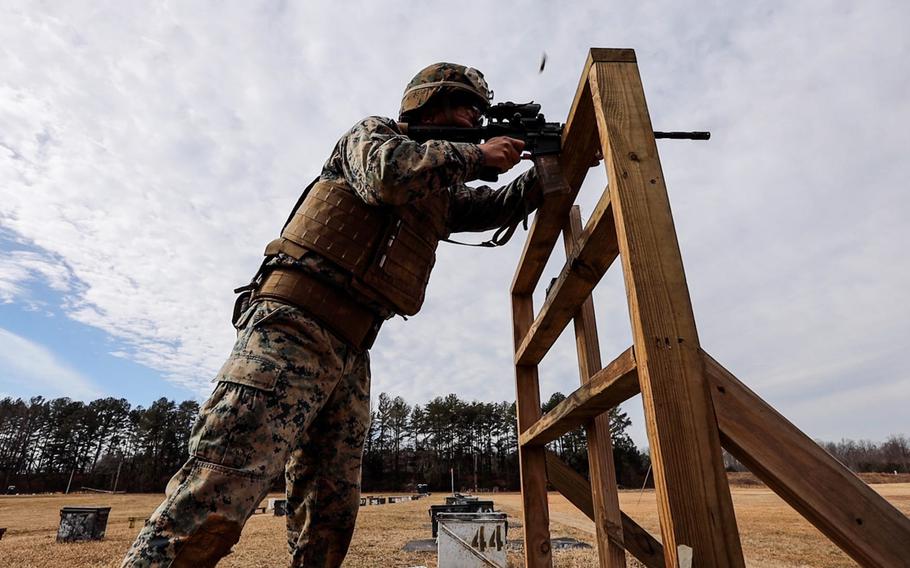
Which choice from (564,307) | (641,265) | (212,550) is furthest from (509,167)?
(212,550)

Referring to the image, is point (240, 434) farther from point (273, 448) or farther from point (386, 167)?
point (386, 167)

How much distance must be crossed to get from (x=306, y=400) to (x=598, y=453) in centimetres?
135

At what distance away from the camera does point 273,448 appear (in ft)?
5.35

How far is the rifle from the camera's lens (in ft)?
6.89

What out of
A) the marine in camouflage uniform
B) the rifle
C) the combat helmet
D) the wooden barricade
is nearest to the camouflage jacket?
the marine in camouflage uniform

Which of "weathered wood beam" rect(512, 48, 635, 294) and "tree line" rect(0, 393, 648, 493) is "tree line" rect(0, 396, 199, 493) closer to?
"tree line" rect(0, 393, 648, 493)

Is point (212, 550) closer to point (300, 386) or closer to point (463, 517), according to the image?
point (300, 386)

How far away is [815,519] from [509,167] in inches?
61.3

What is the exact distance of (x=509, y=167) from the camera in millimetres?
2111

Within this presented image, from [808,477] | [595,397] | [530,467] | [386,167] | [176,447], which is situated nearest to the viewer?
[808,477]

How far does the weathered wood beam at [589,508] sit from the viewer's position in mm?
2117

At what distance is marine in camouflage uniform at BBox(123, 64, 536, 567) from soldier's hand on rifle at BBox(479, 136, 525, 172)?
0.07 meters

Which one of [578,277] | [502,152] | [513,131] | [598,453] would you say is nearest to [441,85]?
[513,131]

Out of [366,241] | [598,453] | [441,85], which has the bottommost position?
[598,453]
